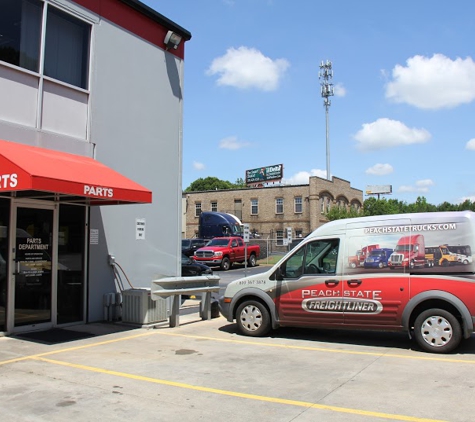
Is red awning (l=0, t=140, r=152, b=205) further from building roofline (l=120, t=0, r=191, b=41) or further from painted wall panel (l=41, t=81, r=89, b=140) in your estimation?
building roofline (l=120, t=0, r=191, b=41)

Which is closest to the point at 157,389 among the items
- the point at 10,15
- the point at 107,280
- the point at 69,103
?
the point at 107,280

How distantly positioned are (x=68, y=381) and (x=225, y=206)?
168ft

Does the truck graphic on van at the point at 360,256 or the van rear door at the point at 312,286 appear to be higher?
the truck graphic on van at the point at 360,256

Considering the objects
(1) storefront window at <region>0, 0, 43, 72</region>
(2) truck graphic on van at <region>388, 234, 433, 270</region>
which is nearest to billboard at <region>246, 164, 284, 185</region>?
(1) storefront window at <region>0, 0, 43, 72</region>

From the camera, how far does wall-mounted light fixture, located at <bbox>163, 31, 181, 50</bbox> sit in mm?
12125

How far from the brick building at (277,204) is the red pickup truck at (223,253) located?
20.8 metres

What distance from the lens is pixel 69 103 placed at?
385 inches

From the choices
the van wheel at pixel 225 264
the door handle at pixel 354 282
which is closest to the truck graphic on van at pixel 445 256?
the door handle at pixel 354 282

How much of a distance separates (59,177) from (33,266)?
7.57 feet

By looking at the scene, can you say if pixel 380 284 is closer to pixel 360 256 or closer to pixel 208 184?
pixel 360 256

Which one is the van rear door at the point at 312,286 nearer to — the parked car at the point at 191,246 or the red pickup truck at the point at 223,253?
the red pickup truck at the point at 223,253

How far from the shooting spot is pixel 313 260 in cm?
859

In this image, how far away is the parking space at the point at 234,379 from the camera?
485 centimetres

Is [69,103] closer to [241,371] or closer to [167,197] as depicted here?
[167,197]
